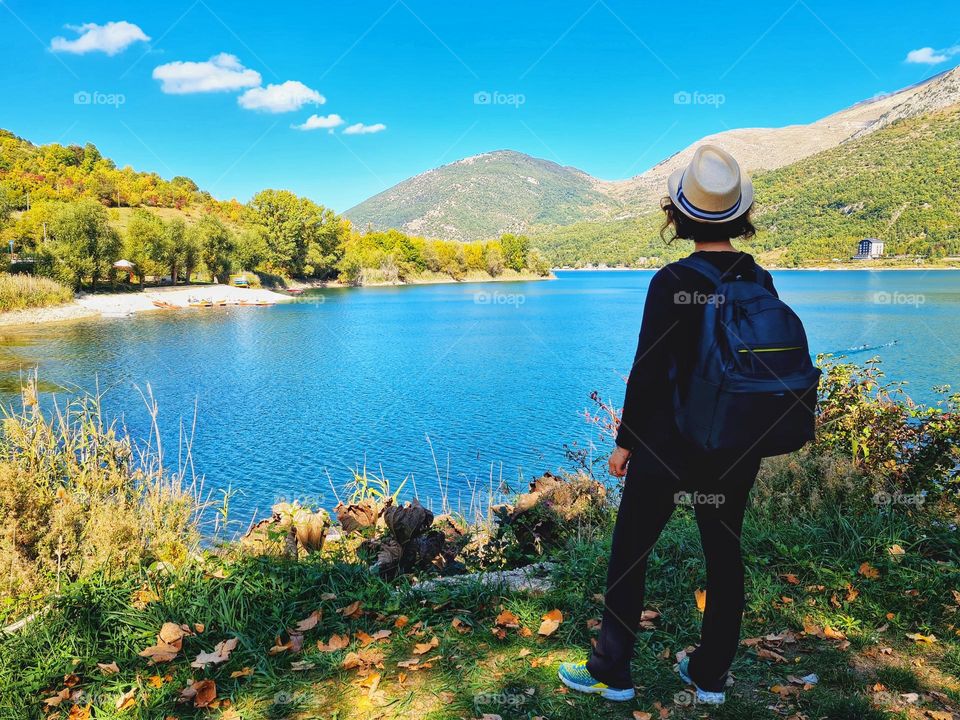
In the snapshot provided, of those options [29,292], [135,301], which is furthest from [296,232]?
[29,292]

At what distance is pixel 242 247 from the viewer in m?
59.1

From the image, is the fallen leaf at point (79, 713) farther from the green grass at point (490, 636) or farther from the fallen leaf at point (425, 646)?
the fallen leaf at point (425, 646)

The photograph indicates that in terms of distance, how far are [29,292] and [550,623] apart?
4153 centimetres

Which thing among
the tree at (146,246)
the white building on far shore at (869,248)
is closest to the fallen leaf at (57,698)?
the tree at (146,246)

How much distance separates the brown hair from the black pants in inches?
30.6

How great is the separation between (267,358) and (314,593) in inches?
876

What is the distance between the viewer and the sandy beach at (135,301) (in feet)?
110

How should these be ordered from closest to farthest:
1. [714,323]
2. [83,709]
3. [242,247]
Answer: [714,323] < [83,709] < [242,247]

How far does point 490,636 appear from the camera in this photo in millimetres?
2811

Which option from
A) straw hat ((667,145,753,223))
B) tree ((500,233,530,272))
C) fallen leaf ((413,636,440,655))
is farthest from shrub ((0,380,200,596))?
tree ((500,233,530,272))

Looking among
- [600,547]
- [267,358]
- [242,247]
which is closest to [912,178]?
[242,247]

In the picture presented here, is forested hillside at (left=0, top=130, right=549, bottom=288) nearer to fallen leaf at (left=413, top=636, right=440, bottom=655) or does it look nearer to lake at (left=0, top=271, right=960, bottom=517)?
lake at (left=0, top=271, right=960, bottom=517)

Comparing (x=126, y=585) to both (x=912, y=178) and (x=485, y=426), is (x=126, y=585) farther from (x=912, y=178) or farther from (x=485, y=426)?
(x=912, y=178)

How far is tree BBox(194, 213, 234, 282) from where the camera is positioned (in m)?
53.3
